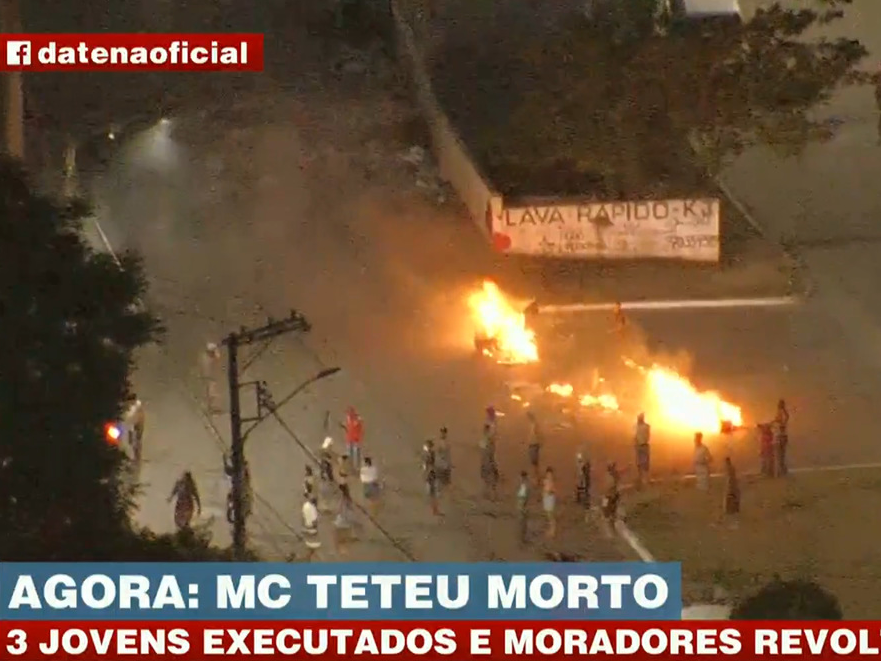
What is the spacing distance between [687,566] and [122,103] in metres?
9.42

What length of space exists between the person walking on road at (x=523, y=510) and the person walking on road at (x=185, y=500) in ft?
6.72

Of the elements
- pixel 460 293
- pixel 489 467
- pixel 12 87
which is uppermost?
pixel 460 293

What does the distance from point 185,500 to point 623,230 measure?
5788 millimetres

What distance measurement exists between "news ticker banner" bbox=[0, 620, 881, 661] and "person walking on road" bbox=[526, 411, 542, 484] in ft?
10.5

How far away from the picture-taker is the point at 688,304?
13.1 meters

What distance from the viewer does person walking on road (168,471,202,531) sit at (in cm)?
962

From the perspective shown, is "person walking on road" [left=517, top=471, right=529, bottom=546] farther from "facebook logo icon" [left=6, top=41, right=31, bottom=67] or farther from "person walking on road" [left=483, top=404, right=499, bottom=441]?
"facebook logo icon" [left=6, top=41, right=31, bottom=67]

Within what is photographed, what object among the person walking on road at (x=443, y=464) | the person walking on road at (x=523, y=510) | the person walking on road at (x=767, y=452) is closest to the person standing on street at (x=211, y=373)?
the person walking on road at (x=443, y=464)

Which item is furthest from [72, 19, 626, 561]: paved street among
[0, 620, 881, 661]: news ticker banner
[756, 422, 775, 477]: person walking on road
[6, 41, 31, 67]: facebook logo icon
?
[6, 41, 31, 67]: facebook logo icon

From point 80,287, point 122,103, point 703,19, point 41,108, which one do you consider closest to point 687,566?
point 80,287

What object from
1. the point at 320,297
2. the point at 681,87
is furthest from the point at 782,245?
the point at 320,297

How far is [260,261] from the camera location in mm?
13953

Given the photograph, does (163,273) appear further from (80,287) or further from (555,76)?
(80,287)

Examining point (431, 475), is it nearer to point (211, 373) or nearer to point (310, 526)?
point (310, 526)
